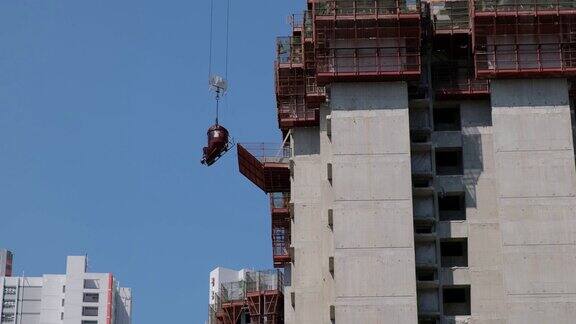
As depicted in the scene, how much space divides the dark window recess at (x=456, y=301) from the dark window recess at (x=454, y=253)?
189 centimetres

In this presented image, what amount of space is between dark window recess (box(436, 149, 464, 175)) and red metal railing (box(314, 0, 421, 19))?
1156 centimetres

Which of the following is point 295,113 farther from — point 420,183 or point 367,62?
point 420,183

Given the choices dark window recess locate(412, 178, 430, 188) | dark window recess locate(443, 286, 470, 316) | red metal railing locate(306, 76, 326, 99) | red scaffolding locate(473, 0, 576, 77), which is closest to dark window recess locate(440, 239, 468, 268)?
dark window recess locate(443, 286, 470, 316)

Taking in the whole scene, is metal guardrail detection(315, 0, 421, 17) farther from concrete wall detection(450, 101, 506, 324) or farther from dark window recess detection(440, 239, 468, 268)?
dark window recess detection(440, 239, 468, 268)

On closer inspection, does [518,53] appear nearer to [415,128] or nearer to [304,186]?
[415,128]

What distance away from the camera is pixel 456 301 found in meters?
96.1

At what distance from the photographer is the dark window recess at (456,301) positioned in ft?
313

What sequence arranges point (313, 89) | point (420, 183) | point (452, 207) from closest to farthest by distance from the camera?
point (420, 183), point (452, 207), point (313, 89)

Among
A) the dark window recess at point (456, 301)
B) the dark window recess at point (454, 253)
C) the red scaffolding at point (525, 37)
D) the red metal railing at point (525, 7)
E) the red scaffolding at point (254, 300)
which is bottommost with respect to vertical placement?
the dark window recess at point (456, 301)

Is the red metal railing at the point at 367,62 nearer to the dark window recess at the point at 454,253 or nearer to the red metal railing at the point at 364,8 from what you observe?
the red metal railing at the point at 364,8

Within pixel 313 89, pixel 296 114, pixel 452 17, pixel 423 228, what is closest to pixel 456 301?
pixel 423 228

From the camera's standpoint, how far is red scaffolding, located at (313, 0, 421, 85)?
314 ft

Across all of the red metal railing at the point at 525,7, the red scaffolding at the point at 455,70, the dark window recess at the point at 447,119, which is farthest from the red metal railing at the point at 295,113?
the red metal railing at the point at 525,7

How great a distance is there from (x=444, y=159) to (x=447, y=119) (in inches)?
141
